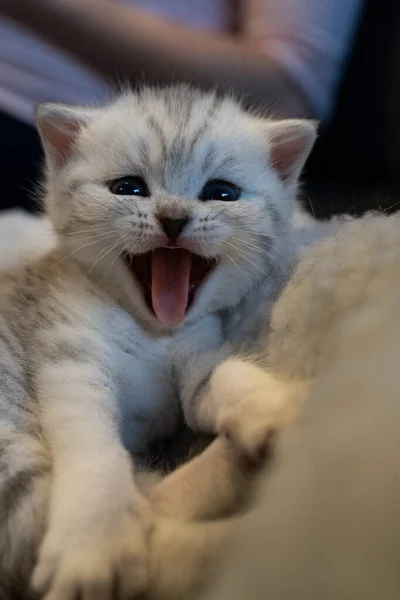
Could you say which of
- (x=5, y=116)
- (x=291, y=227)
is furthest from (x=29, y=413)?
(x=5, y=116)

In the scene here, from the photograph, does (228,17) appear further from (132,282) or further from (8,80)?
(132,282)

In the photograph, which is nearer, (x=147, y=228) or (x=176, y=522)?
(x=176, y=522)

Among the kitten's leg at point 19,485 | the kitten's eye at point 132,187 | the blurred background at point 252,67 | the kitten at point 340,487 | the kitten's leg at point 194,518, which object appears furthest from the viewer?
the blurred background at point 252,67

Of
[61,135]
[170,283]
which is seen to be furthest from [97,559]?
[61,135]

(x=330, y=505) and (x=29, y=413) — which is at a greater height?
(x=330, y=505)

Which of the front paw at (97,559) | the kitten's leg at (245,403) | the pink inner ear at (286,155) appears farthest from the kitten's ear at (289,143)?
the front paw at (97,559)

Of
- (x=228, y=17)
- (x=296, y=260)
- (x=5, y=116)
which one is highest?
(x=228, y=17)

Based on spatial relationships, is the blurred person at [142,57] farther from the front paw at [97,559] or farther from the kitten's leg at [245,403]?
the front paw at [97,559]

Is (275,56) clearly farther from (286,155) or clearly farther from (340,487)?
(340,487)
